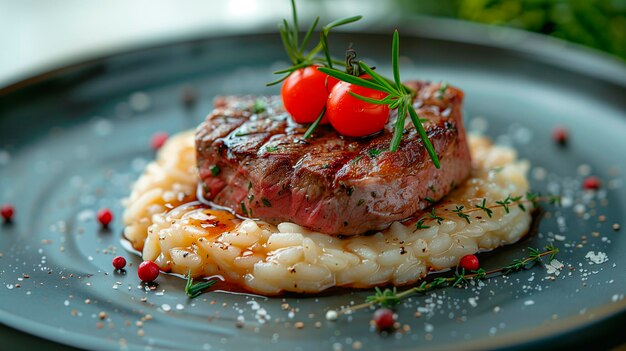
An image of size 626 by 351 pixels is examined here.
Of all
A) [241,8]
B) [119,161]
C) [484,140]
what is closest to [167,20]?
[241,8]

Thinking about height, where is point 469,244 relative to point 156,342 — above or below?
above

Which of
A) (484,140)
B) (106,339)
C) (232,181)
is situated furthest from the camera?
(484,140)

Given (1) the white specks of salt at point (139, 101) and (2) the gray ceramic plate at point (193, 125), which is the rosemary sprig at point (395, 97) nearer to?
(2) the gray ceramic plate at point (193, 125)

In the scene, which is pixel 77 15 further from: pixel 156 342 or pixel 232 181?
pixel 156 342

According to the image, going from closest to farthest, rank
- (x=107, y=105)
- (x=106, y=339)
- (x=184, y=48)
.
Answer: (x=106, y=339) < (x=107, y=105) < (x=184, y=48)

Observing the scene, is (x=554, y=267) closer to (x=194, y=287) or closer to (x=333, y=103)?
(x=333, y=103)

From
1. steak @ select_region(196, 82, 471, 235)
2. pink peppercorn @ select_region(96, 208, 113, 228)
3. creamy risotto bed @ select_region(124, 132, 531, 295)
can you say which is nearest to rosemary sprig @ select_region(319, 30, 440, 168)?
Answer: steak @ select_region(196, 82, 471, 235)

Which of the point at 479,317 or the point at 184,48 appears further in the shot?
the point at 184,48
